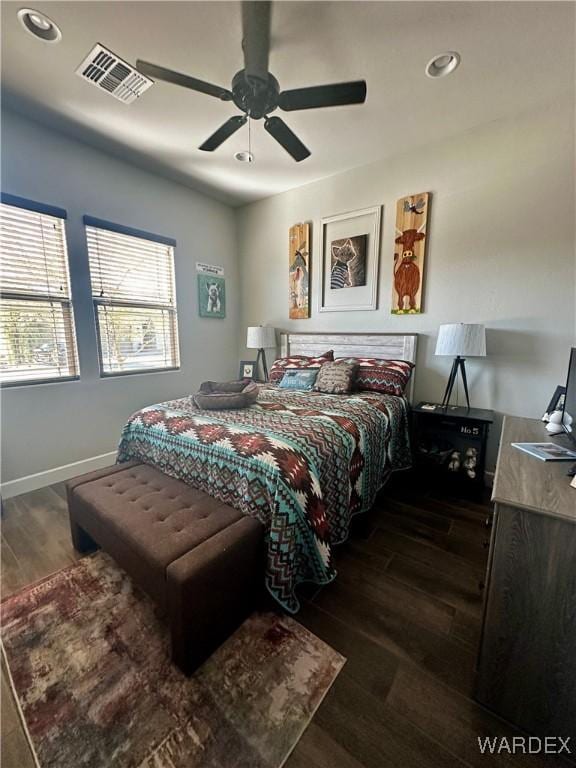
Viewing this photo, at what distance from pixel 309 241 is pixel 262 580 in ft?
11.1

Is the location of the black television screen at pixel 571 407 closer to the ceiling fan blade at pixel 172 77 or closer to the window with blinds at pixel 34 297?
the ceiling fan blade at pixel 172 77

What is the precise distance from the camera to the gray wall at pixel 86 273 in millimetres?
2457

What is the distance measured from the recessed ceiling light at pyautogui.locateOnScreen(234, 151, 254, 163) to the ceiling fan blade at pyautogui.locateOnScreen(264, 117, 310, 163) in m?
0.83

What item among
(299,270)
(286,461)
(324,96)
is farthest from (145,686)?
(299,270)

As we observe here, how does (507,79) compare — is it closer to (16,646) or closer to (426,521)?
(426,521)

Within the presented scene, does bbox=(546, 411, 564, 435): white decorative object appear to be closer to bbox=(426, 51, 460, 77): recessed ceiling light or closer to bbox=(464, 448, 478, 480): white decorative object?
bbox=(464, 448, 478, 480): white decorative object

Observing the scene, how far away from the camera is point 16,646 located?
1.33 metres

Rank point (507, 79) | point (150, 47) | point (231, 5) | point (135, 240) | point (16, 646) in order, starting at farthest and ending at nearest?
point (135, 240) < point (507, 79) < point (150, 47) < point (231, 5) < point (16, 646)

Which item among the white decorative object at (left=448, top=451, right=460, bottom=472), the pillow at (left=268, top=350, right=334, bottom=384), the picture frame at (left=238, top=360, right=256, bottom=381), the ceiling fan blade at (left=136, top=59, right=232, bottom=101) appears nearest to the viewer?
the ceiling fan blade at (left=136, top=59, right=232, bottom=101)

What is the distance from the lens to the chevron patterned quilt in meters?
1.41

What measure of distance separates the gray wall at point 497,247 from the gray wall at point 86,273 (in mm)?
1866

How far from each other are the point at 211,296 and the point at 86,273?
1.48 m

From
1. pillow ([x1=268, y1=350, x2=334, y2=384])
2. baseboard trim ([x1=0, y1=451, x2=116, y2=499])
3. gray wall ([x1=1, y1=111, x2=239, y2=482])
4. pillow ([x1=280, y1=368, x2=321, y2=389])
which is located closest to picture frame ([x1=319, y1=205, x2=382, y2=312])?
pillow ([x1=268, y1=350, x2=334, y2=384])

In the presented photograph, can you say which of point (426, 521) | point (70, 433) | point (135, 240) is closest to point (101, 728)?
point (426, 521)
